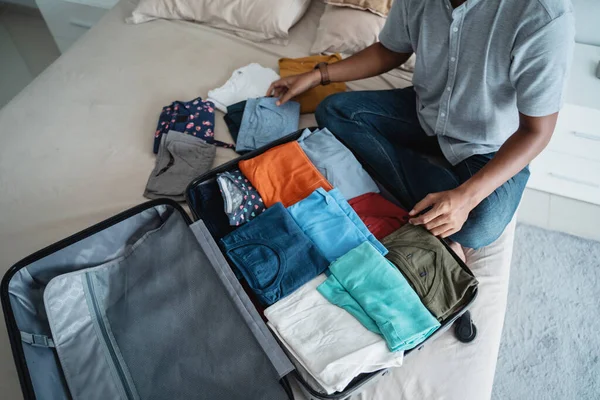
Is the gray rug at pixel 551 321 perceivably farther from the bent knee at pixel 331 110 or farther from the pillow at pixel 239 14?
the pillow at pixel 239 14

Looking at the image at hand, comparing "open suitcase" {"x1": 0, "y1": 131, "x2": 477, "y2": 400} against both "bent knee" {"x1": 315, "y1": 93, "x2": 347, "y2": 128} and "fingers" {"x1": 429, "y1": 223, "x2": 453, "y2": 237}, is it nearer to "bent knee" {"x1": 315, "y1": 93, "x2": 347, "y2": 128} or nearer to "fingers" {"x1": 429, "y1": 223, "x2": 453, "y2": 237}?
"fingers" {"x1": 429, "y1": 223, "x2": 453, "y2": 237}

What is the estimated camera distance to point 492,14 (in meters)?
0.83

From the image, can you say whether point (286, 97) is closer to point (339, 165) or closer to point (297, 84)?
point (297, 84)

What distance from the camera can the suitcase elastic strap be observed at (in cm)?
82

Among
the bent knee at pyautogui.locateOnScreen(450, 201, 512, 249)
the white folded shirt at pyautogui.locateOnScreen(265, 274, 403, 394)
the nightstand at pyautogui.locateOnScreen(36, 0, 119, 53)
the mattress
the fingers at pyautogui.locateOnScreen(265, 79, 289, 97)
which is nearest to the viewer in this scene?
the white folded shirt at pyautogui.locateOnScreen(265, 274, 403, 394)

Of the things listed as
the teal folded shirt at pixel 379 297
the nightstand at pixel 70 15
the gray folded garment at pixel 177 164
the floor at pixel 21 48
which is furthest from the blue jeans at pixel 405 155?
the floor at pixel 21 48

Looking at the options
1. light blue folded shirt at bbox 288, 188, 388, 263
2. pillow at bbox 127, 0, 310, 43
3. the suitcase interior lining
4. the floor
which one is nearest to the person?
light blue folded shirt at bbox 288, 188, 388, 263

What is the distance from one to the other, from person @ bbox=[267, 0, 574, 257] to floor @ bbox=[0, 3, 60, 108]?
5.68 ft

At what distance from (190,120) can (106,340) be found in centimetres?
67

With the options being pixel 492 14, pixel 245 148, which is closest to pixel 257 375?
pixel 245 148

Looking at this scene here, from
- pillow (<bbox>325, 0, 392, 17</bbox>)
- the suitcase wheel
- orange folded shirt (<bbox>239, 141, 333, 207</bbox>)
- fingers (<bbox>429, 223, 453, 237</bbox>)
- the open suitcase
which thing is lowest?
the suitcase wheel

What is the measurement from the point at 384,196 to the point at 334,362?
1.59 feet

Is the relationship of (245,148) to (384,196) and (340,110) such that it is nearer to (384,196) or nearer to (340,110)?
(340,110)

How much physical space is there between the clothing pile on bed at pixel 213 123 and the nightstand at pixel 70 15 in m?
1.13
